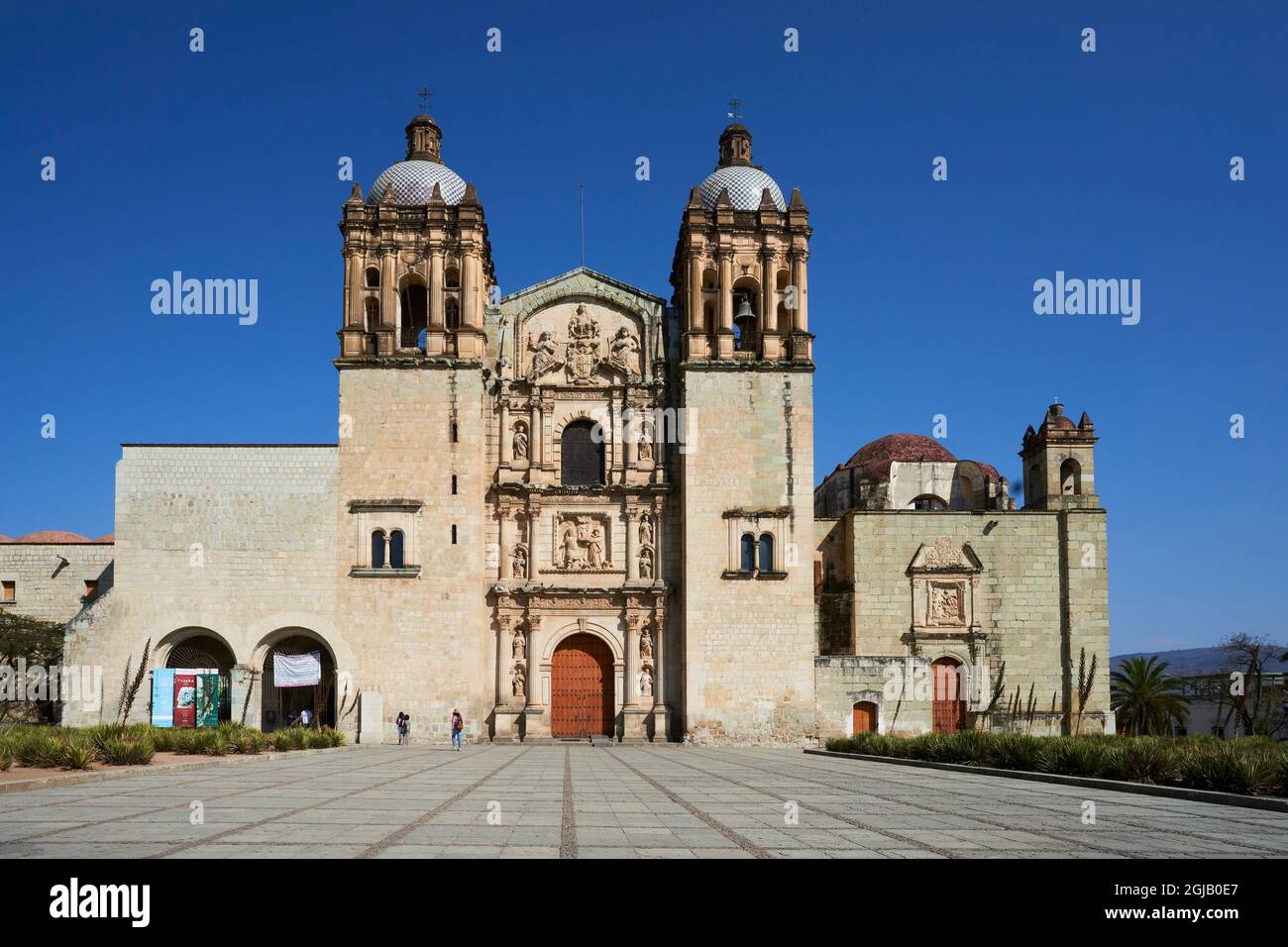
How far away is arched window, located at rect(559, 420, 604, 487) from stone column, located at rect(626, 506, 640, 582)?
1.44 meters

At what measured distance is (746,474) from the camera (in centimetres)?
3108

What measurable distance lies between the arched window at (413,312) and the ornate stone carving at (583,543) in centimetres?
796

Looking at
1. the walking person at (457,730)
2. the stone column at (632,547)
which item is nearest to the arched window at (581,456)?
the stone column at (632,547)

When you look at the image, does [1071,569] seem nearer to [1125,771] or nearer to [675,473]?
[675,473]

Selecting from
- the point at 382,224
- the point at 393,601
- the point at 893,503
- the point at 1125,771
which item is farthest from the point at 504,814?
the point at 893,503

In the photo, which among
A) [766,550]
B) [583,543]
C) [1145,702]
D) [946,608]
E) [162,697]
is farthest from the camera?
[1145,702]

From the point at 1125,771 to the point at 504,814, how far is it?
9373mm

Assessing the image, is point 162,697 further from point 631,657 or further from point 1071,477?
point 1071,477

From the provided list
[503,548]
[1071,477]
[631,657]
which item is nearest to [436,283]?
[503,548]

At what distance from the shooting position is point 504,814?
11.5m

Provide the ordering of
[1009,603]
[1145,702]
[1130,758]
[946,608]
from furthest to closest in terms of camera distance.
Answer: [1145,702] → [1009,603] → [946,608] → [1130,758]

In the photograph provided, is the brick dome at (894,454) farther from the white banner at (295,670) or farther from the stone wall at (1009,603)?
the white banner at (295,670)

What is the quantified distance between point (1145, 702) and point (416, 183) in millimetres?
30172

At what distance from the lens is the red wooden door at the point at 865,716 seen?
1222 inches
